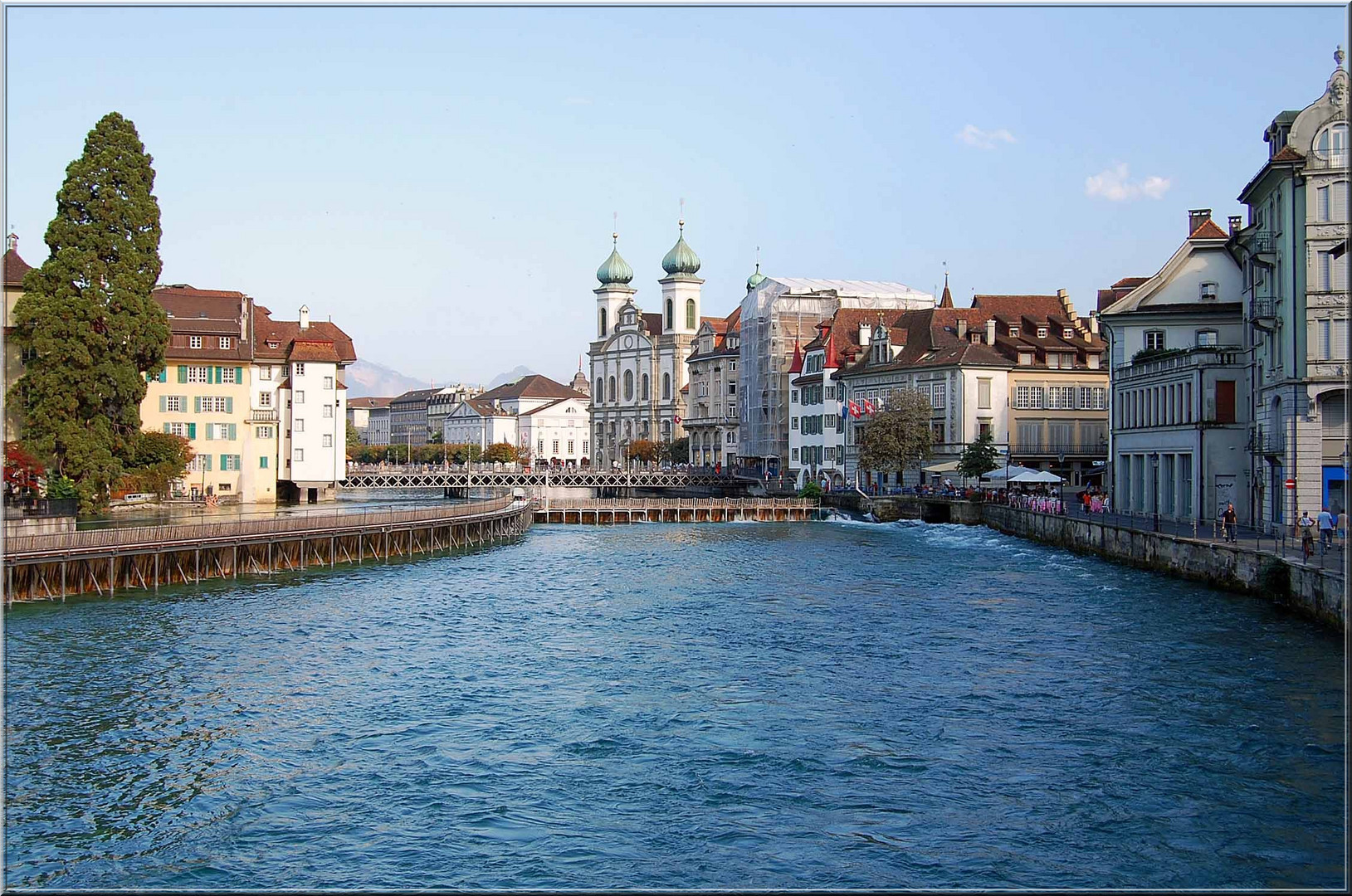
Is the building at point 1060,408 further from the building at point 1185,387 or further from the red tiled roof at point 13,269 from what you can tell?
the red tiled roof at point 13,269

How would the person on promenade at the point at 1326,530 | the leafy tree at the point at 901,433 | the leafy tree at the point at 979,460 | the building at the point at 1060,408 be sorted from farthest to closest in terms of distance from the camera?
the building at the point at 1060,408 < the leafy tree at the point at 901,433 < the leafy tree at the point at 979,460 < the person on promenade at the point at 1326,530

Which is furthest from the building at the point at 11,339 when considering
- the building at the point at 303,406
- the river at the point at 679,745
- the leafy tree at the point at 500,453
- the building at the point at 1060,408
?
the leafy tree at the point at 500,453

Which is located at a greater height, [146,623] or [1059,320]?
[1059,320]

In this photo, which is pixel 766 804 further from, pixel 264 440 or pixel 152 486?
pixel 264 440

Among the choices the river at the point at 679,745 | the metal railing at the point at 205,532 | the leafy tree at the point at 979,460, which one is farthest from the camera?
the leafy tree at the point at 979,460

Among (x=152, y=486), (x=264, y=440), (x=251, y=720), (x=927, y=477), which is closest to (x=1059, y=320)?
(x=927, y=477)

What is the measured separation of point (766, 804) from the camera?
18312 millimetres

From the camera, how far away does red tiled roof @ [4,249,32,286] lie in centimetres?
6431

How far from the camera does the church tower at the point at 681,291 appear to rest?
5994 inches

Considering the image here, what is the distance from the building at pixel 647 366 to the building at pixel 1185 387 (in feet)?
309

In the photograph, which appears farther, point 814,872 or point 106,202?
point 106,202

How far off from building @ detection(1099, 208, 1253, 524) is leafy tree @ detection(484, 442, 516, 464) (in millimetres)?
117736

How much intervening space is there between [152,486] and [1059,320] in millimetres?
50459

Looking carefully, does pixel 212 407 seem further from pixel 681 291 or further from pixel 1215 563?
pixel 681 291
